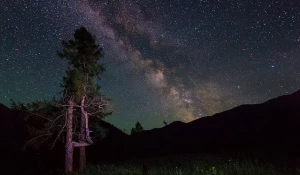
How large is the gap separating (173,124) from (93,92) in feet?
207

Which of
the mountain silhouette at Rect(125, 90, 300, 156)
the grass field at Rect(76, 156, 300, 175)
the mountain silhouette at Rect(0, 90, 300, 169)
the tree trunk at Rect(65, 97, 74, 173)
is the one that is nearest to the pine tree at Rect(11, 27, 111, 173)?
the tree trunk at Rect(65, 97, 74, 173)

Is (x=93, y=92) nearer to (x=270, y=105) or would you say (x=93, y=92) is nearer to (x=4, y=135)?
(x=4, y=135)

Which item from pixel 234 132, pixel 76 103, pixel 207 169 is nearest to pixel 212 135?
pixel 234 132

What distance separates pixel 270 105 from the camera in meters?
74.3

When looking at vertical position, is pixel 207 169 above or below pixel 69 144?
below

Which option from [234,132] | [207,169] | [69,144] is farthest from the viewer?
[234,132]

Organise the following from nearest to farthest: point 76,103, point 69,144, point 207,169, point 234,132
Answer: point 207,169 → point 69,144 → point 76,103 → point 234,132

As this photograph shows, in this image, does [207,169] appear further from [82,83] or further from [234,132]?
[234,132]

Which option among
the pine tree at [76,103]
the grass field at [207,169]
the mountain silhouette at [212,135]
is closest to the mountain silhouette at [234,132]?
the mountain silhouette at [212,135]

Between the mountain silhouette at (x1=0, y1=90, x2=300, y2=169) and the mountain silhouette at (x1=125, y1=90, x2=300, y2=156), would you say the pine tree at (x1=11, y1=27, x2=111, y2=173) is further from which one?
the mountain silhouette at (x1=125, y1=90, x2=300, y2=156)

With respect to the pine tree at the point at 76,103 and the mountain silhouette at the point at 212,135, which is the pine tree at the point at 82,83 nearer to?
the pine tree at the point at 76,103

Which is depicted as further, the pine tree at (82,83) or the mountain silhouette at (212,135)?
the mountain silhouette at (212,135)

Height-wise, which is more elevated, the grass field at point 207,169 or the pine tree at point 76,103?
the pine tree at point 76,103

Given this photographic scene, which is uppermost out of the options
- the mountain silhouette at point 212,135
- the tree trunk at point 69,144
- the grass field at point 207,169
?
the mountain silhouette at point 212,135
